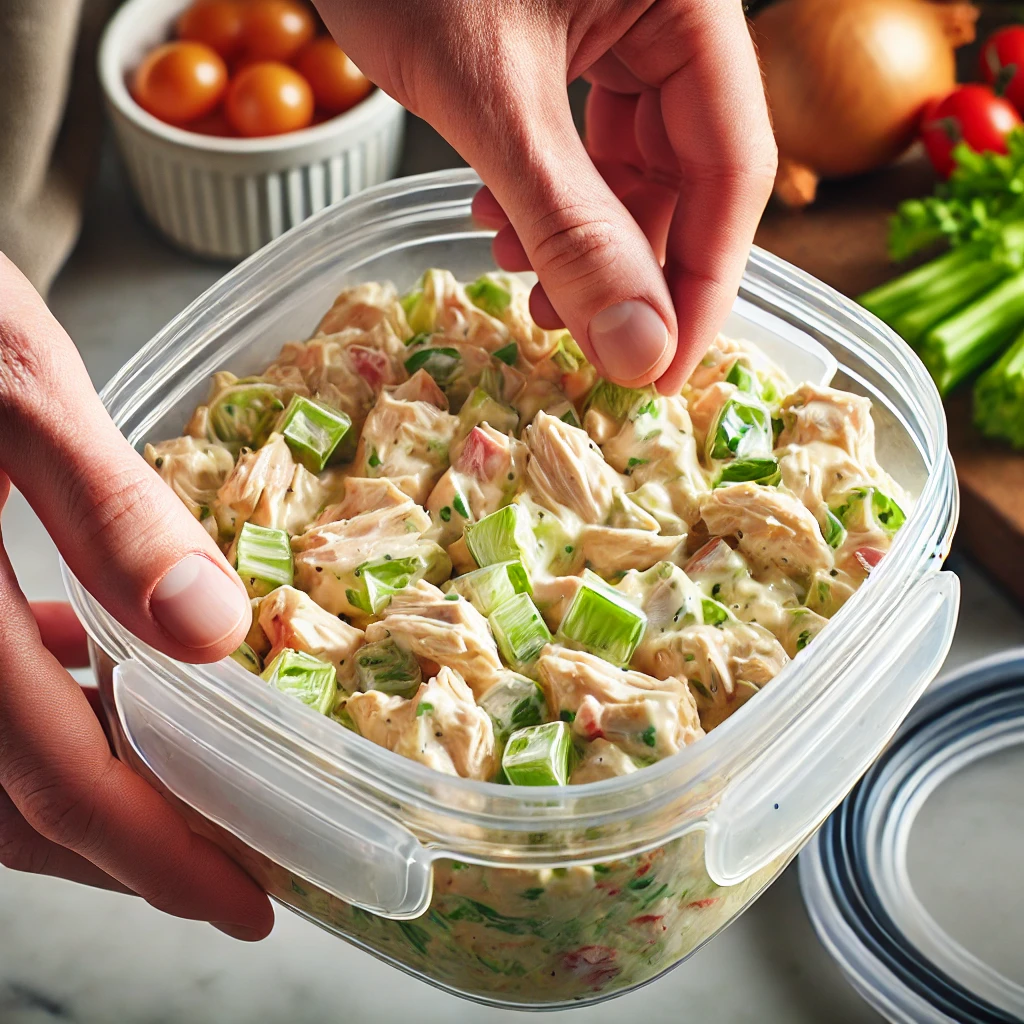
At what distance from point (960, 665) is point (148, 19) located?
1.40 meters

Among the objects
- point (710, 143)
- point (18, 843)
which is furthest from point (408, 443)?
point (18, 843)

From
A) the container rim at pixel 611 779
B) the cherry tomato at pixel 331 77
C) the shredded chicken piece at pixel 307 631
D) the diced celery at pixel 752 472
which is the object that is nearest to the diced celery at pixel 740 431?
the diced celery at pixel 752 472

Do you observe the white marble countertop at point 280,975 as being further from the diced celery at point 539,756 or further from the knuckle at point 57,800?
the diced celery at point 539,756

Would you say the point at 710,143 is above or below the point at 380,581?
above

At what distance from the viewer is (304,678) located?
916 mm

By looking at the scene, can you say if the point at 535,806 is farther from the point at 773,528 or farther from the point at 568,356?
the point at 568,356

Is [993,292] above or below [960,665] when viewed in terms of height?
above

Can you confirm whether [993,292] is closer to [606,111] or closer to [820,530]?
[606,111]

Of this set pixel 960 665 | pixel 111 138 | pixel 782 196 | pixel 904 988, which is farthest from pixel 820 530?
pixel 111 138

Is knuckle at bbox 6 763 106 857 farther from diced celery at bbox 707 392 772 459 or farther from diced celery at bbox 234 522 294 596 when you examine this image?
diced celery at bbox 707 392 772 459

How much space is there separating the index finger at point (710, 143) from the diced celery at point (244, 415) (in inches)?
14.7

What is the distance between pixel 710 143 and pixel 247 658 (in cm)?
61

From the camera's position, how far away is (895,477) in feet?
3.86

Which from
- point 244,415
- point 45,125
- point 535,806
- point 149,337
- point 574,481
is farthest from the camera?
point 149,337
